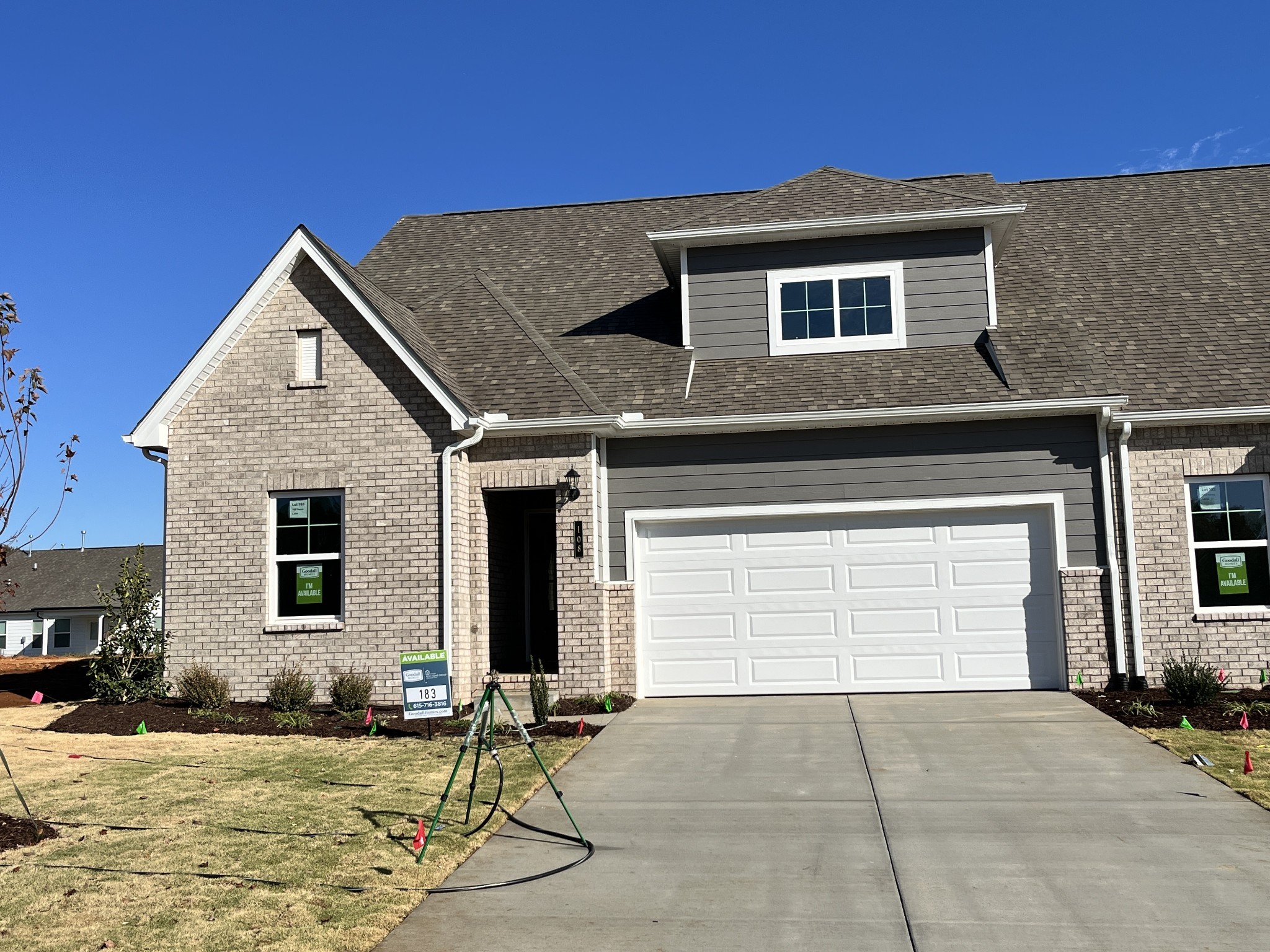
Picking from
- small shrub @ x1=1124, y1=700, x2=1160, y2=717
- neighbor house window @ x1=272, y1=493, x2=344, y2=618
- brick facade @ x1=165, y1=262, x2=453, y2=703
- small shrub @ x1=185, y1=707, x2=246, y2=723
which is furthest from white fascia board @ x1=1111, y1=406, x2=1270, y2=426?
small shrub @ x1=185, y1=707, x2=246, y2=723

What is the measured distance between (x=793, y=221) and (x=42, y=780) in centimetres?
1120

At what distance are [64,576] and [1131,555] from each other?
5464cm

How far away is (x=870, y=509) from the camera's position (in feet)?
46.8

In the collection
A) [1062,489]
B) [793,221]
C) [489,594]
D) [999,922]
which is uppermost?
[793,221]

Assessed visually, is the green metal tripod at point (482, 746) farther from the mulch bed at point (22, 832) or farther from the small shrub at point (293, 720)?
the small shrub at point (293, 720)

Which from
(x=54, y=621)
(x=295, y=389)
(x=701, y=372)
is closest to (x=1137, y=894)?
(x=701, y=372)

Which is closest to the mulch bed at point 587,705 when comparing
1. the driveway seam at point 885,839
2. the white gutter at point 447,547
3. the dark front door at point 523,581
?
the white gutter at point 447,547

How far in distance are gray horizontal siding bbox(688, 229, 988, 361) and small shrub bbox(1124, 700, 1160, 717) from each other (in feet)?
17.6

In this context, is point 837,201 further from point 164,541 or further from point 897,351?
point 164,541

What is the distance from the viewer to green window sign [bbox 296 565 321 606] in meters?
14.1

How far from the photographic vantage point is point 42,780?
32.6 ft

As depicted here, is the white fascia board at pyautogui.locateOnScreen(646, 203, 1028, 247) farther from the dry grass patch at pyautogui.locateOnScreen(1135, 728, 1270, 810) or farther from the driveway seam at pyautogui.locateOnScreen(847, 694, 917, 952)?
the dry grass patch at pyautogui.locateOnScreen(1135, 728, 1270, 810)

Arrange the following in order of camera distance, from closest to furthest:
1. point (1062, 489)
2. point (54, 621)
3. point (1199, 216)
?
point (1062, 489), point (1199, 216), point (54, 621)

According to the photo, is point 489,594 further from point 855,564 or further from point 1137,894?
point 1137,894
